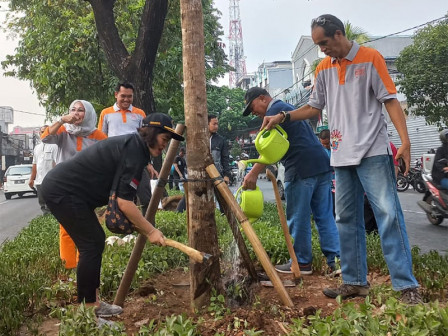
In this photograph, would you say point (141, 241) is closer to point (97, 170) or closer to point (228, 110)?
point (97, 170)

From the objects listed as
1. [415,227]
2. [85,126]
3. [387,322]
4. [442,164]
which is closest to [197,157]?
[387,322]

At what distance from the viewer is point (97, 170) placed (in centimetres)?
290

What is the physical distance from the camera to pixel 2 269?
13.5 ft

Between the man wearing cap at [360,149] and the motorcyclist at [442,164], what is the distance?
434cm

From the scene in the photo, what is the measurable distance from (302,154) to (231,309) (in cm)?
155

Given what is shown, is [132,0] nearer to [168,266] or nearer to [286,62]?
[168,266]

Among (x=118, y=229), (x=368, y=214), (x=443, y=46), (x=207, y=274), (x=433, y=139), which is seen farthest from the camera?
(x=433, y=139)

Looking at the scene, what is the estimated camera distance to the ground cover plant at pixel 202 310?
233 cm

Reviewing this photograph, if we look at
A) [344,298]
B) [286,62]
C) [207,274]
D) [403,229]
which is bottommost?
[344,298]

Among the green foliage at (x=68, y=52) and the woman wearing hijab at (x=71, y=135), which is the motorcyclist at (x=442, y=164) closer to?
the woman wearing hijab at (x=71, y=135)

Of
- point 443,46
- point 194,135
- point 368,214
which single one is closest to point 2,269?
point 194,135

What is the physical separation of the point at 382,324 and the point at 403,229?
81 centimetres

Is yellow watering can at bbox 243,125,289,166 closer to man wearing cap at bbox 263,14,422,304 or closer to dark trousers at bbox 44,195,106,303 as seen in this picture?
man wearing cap at bbox 263,14,422,304

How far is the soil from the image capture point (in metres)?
2.62
